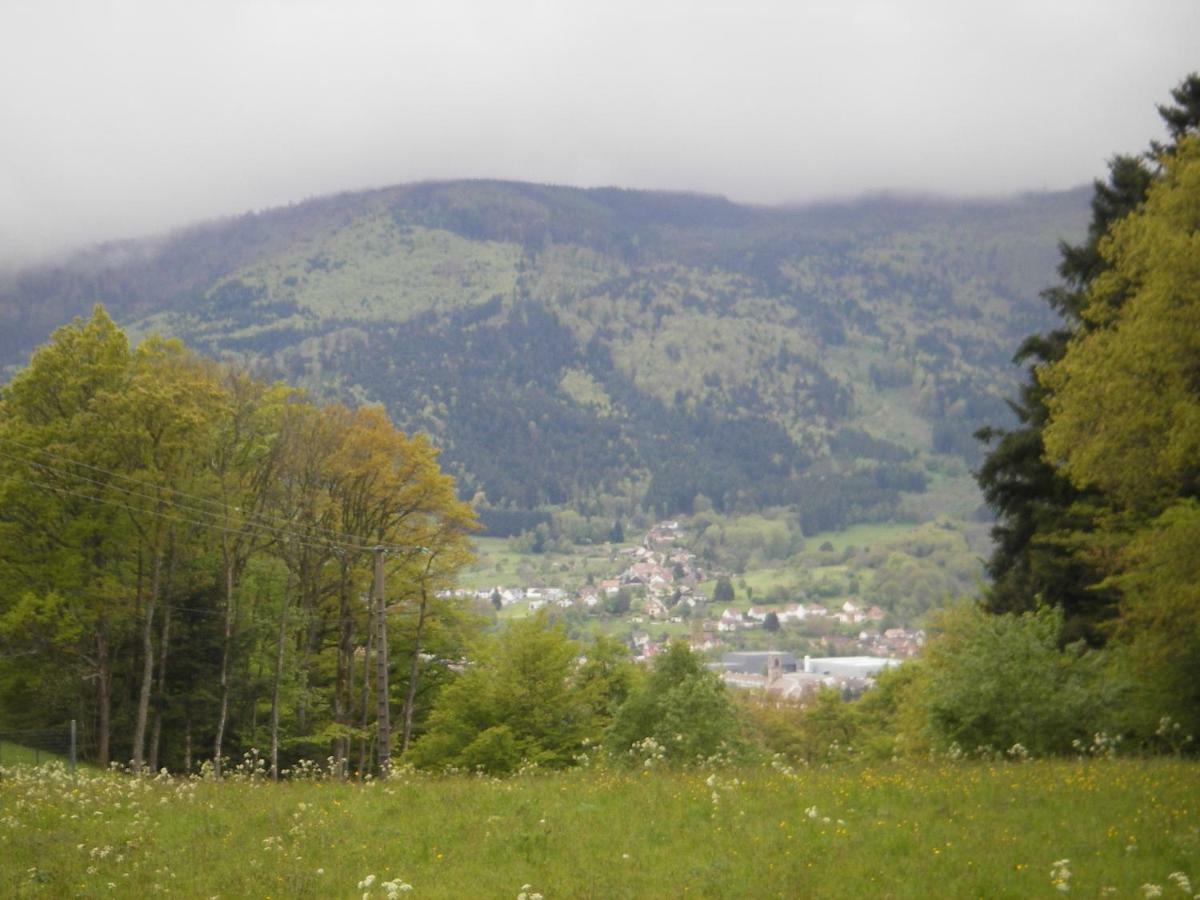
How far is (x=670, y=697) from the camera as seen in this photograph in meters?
29.4

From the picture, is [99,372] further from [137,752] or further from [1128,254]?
[1128,254]

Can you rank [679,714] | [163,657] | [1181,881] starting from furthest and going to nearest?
[163,657] → [679,714] → [1181,881]

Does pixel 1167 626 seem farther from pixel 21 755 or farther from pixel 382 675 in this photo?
pixel 21 755

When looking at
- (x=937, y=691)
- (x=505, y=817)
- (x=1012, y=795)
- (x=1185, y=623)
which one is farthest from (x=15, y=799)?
(x=1185, y=623)

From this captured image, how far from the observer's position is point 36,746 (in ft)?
112

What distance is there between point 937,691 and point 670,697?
808cm

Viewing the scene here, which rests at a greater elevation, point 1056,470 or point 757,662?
point 1056,470

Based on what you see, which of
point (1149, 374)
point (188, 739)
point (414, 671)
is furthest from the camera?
point (414, 671)

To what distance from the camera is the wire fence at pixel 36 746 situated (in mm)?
30828

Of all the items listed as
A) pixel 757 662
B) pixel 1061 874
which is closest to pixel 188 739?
pixel 1061 874

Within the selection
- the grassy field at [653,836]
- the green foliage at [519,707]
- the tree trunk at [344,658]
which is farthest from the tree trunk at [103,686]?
the grassy field at [653,836]

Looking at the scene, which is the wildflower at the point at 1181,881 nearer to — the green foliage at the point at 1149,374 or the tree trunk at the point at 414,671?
the green foliage at the point at 1149,374

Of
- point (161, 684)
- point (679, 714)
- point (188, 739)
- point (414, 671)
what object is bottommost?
point (414, 671)

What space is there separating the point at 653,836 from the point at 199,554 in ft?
90.3
